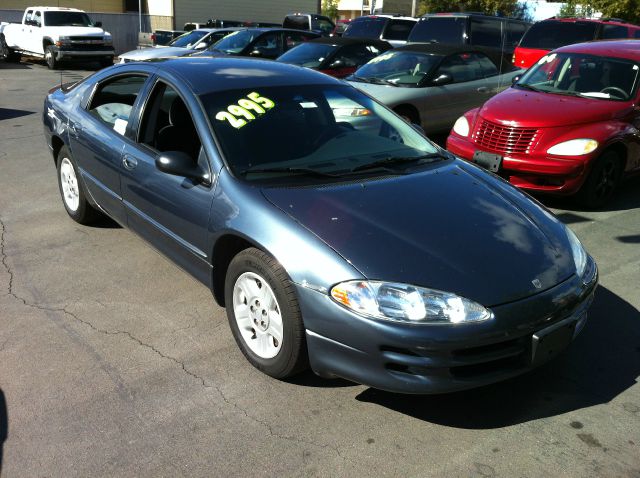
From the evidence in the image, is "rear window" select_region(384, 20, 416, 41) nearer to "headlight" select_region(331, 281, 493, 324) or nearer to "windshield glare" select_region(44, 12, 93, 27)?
"windshield glare" select_region(44, 12, 93, 27)

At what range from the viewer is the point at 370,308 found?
2.86 meters

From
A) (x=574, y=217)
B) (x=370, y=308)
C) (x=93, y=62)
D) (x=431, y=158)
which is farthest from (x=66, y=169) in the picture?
(x=93, y=62)

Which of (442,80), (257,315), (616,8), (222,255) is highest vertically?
(616,8)

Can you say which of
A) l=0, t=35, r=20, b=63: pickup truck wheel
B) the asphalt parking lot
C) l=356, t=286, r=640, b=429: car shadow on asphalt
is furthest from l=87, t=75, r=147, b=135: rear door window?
l=0, t=35, r=20, b=63: pickup truck wheel

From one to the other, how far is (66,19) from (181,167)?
20977 millimetres

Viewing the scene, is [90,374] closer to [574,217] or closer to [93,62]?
[574,217]

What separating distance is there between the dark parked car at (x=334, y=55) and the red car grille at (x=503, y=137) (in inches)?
190

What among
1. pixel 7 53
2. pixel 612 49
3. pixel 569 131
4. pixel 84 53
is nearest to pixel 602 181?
pixel 569 131

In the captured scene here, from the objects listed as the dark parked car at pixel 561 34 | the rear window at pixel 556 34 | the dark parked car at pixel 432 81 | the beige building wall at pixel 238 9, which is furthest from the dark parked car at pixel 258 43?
the beige building wall at pixel 238 9

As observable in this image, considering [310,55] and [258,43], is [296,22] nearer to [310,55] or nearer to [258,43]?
[258,43]

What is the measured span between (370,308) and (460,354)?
445 millimetres

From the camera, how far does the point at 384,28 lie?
15.9 metres

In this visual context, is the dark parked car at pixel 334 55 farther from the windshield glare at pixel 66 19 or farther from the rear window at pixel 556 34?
the windshield glare at pixel 66 19

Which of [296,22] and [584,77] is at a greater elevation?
[296,22]
